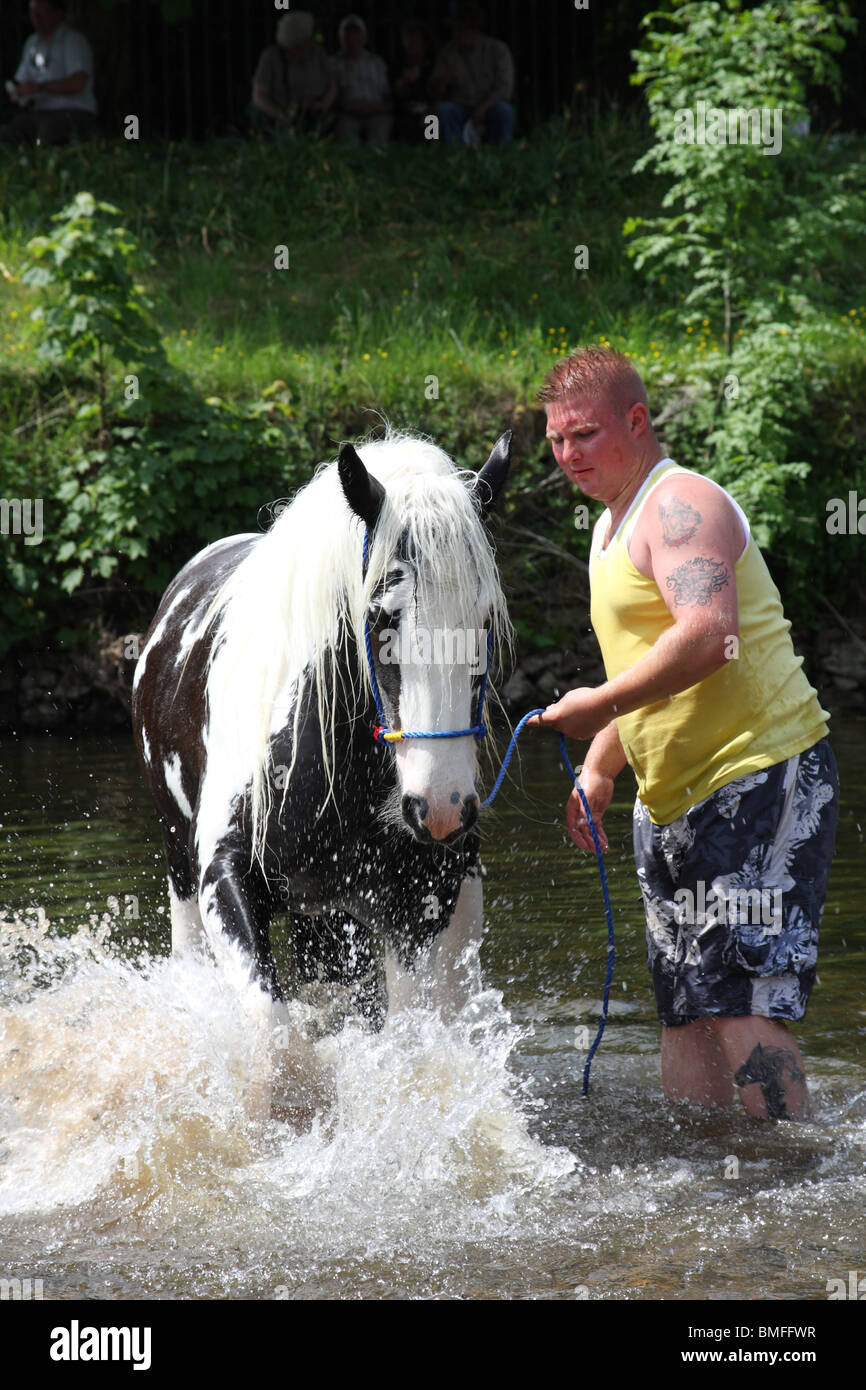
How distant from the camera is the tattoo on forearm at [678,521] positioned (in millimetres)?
3455

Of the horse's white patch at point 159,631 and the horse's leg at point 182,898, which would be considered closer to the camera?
the horse's leg at point 182,898

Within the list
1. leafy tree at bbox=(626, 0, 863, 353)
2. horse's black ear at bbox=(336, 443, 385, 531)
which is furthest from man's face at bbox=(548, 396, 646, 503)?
leafy tree at bbox=(626, 0, 863, 353)

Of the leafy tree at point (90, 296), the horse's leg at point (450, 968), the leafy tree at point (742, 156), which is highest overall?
the leafy tree at point (742, 156)

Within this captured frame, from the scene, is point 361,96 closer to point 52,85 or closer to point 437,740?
point 52,85

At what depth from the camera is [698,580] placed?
341cm

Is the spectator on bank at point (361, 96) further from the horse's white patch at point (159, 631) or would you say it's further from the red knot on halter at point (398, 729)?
the red knot on halter at point (398, 729)

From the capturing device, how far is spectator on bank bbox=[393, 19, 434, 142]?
55.5 ft

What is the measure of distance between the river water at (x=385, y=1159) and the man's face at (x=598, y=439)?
1.38 meters

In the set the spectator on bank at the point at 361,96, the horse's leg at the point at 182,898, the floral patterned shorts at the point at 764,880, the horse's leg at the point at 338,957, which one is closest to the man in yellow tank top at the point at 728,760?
the floral patterned shorts at the point at 764,880

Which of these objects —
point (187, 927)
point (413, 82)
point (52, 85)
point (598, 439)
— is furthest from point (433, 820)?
point (413, 82)

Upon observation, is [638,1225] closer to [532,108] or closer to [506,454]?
[506,454]

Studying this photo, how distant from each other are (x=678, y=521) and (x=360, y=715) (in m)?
0.89

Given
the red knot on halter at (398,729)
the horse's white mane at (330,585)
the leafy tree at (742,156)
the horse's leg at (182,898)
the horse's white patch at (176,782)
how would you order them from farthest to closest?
the leafy tree at (742,156) → the horse's leg at (182,898) → the horse's white patch at (176,782) → the horse's white mane at (330,585) → the red knot on halter at (398,729)
